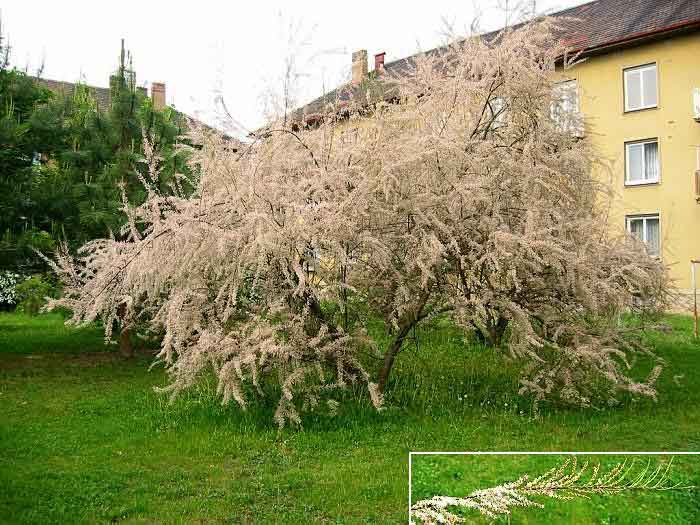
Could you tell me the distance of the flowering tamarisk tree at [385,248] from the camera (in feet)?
24.2

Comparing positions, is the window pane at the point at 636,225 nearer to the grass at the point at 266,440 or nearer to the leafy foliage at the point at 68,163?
the grass at the point at 266,440

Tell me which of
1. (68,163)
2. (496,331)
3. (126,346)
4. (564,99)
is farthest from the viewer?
(126,346)

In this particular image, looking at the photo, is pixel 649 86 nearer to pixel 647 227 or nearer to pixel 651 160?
pixel 651 160

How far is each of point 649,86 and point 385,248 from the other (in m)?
18.4

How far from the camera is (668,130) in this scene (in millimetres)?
22641

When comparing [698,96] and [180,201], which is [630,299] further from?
[698,96]

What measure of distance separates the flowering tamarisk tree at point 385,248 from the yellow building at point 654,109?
1375 centimetres

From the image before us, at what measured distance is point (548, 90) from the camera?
8.90 m

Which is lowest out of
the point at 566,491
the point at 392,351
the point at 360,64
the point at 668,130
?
the point at 566,491

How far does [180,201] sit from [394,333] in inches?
111

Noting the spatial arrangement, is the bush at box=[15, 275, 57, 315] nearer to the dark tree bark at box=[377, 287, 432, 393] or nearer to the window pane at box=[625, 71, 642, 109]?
the dark tree bark at box=[377, 287, 432, 393]

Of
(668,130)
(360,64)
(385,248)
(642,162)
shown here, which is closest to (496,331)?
(385,248)

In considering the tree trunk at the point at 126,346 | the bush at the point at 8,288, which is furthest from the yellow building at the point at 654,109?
the tree trunk at the point at 126,346

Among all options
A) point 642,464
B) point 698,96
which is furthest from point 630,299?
point 698,96
